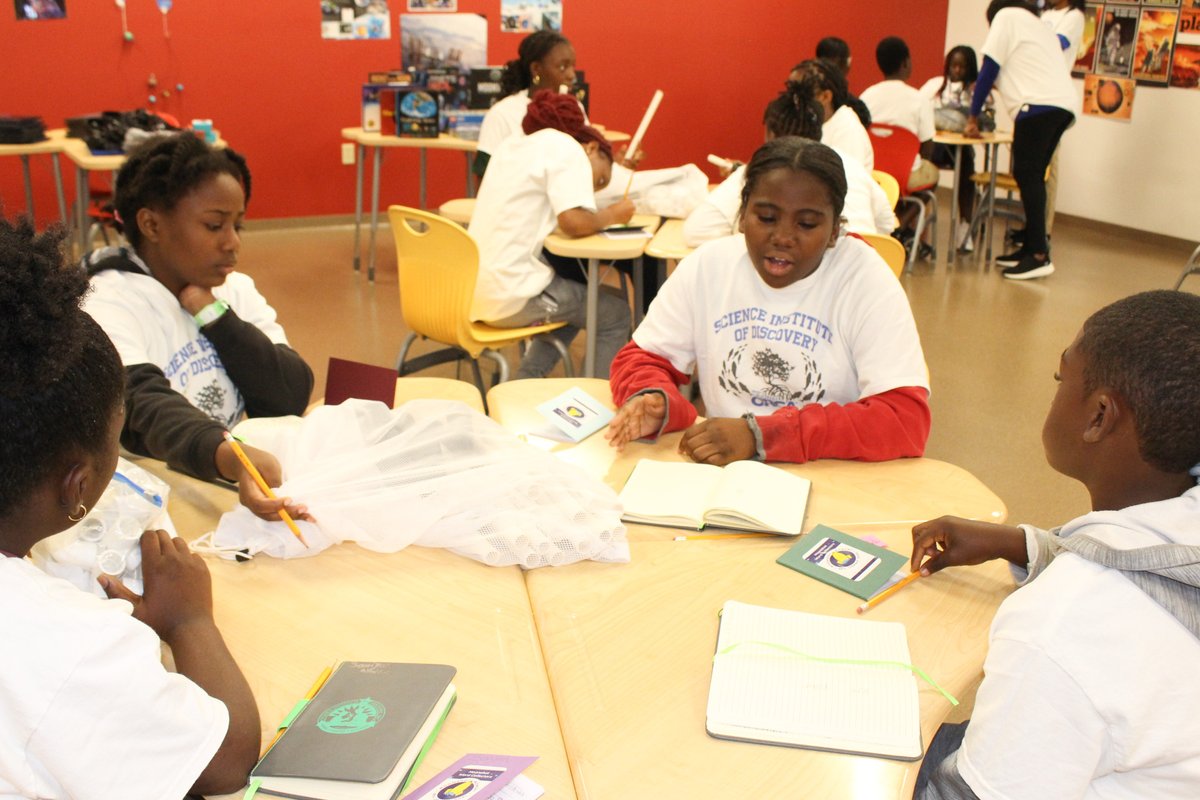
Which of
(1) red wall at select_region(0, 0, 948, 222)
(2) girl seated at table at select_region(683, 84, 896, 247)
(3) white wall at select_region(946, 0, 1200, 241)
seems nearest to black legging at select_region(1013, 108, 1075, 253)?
(3) white wall at select_region(946, 0, 1200, 241)

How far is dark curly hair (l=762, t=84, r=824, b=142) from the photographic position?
12.4 ft

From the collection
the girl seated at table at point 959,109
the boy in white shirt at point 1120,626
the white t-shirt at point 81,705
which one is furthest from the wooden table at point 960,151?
the white t-shirt at point 81,705

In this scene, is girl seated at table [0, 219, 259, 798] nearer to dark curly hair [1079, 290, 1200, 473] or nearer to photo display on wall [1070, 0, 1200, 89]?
dark curly hair [1079, 290, 1200, 473]

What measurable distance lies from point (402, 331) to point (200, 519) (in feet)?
10.8

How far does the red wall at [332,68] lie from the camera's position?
5895mm

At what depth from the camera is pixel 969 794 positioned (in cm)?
114

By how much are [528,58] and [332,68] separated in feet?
7.23

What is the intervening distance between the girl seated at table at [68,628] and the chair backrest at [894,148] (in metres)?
5.29

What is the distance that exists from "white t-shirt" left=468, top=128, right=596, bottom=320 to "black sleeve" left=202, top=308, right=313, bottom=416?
1369 mm

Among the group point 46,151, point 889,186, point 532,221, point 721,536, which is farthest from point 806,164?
point 46,151

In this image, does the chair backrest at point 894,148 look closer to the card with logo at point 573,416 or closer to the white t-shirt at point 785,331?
the white t-shirt at point 785,331

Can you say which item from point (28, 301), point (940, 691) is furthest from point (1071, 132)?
point (28, 301)

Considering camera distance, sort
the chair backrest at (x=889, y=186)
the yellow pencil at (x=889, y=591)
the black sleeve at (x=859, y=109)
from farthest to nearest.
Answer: the black sleeve at (x=859, y=109) < the chair backrest at (x=889, y=186) < the yellow pencil at (x=889, y=591)

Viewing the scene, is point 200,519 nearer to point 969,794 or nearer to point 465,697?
point 465,697
